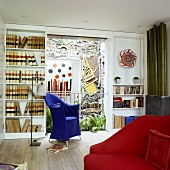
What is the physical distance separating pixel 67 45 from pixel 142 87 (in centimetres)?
340

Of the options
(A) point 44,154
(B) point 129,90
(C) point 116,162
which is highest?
(B) point 129,90

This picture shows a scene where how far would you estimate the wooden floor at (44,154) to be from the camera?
3.26 meters

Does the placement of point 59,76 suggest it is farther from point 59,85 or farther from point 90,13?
point 90,13

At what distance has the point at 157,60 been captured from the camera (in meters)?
4.88

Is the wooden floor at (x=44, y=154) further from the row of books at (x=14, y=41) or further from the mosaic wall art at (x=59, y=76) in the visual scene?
the mosaic wall art at (x=59, y=76)

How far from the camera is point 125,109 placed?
229 inches

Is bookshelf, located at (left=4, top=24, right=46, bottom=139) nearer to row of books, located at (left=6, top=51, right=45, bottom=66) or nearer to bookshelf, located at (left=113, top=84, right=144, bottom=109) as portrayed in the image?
row of books, located at (left=6, top=51, right=45, bottom=66)

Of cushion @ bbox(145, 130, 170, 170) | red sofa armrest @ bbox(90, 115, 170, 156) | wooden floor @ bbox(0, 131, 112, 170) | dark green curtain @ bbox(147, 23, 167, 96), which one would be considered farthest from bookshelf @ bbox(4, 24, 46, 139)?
cushion @ bbox(145, 130, 170, 170)

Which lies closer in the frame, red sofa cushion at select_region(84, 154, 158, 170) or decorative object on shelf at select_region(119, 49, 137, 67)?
red sofa cushion at select_region(84, 154, 158, 170)

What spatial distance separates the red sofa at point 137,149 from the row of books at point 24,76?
9.86ft

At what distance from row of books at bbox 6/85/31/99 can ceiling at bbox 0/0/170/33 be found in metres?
1.48

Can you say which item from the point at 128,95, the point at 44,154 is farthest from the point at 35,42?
the point at 128,95

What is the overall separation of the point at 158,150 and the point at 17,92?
144 inches

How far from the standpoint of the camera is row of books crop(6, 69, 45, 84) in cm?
491
